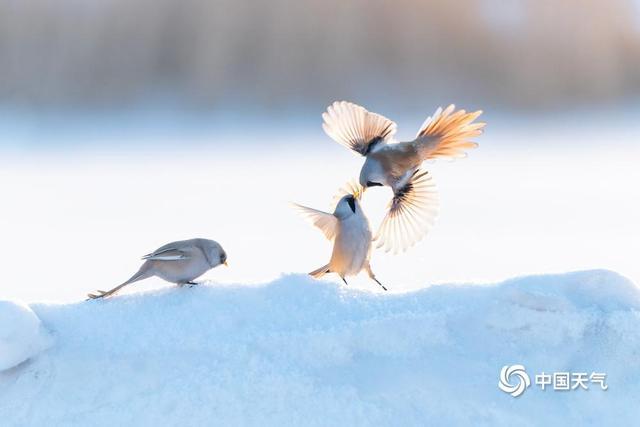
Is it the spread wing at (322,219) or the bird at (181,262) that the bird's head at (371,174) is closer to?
the spread wing at (322,219)

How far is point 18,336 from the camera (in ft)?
3.29

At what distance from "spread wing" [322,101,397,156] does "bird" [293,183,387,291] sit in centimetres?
14

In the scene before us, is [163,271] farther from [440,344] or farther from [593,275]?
[593,275]

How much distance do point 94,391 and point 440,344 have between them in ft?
1.32

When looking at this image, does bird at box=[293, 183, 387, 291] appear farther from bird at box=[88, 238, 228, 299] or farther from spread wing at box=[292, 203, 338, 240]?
bird at box=[88, 238, 228, 299]

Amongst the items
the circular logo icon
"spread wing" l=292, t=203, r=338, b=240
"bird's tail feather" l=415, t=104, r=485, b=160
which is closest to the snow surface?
the circular logo icon

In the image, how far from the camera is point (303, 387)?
0.95 m

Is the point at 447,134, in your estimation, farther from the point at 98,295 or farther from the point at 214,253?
the point at 98,295

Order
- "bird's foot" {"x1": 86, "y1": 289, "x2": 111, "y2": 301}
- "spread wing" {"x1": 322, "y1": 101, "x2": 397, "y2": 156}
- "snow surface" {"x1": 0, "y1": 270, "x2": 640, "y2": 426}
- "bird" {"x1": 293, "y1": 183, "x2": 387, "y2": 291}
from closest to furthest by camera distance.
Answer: "snow surface" {"x1": 0, "y1": 270, "x2": 640, "y2": 426} → "bird's foot" {"x1": 86, "y1": 289, "x2": 111, "y2": 301} → "bird" {"x1": 293, "y1": 183, "x2": 387, "y2": 291} → "spread wing" {"x1": 322, "y1": 101, "x2": 397, "y2": 156}

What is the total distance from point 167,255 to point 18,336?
254 millimetres

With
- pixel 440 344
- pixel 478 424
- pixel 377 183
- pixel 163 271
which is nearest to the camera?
pixel 478 424

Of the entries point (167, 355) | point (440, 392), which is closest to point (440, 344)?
point (440, 392)

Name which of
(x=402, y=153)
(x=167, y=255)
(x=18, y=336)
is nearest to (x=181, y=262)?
(x=167, y=255)

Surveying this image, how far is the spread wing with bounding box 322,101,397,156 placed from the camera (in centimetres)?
144
